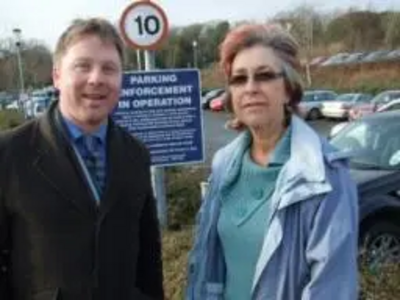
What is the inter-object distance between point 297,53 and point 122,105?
5.32 metres

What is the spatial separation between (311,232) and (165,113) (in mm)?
5738

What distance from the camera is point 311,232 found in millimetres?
2521

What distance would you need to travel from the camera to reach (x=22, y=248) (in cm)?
270

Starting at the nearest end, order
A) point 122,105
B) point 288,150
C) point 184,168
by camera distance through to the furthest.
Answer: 1. point 288,150
2. point 122,105
3. point 184,168

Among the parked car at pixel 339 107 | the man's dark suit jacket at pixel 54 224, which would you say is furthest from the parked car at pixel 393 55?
the man's dark suit jacket at pixel 54 224

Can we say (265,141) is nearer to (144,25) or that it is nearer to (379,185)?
(379,185)

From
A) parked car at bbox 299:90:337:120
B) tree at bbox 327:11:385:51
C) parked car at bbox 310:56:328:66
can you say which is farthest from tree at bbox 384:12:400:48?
parked car at bbox 299:90:337:120

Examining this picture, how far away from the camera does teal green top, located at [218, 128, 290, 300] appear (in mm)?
2725

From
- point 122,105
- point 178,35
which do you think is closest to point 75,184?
point 122,105

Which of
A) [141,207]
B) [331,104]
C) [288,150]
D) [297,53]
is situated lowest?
[331,104]

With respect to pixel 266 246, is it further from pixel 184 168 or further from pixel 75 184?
pixel 184 168

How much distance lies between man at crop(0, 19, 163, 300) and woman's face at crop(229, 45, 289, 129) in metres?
0.50

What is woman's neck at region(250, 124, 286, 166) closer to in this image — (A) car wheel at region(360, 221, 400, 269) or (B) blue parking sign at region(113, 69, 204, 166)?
(A) car wheel at region(360, 221, 400, 269)

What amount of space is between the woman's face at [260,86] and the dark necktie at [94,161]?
0.59 m
